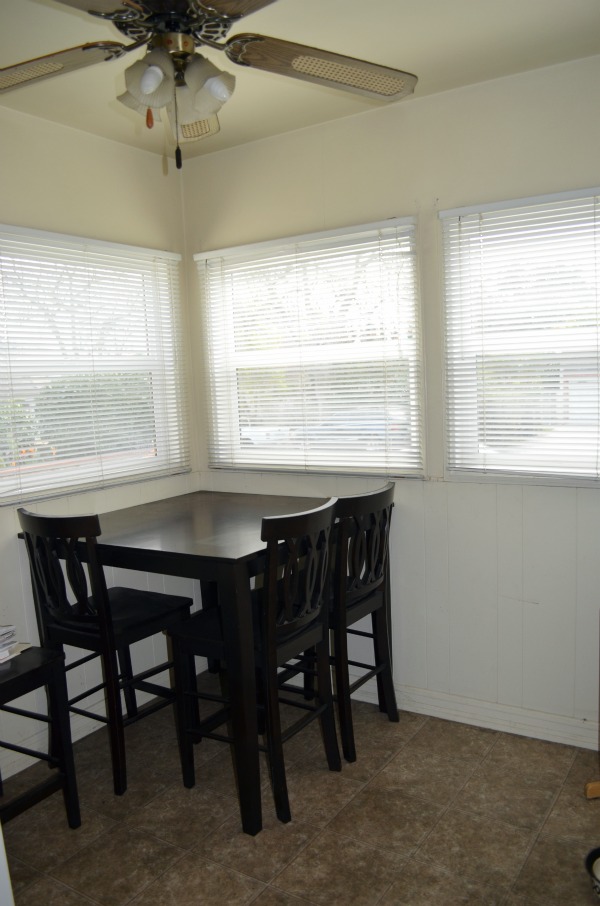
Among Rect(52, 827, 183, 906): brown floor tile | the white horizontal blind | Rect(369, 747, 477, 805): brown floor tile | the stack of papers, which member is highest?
the white horizontal blind

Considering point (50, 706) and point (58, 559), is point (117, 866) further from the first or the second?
point (58, 559)

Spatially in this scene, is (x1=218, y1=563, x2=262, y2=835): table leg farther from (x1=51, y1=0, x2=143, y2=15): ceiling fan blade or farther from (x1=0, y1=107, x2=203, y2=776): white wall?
(x1=51, y1=0, x2=143, y2=15): ceiling fan blade

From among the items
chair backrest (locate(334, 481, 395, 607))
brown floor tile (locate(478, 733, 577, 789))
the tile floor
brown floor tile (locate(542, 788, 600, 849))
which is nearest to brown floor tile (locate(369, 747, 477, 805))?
the tile floor

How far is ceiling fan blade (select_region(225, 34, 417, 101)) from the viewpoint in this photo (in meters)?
1.71

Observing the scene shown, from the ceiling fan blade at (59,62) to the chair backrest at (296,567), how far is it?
132 centimetres

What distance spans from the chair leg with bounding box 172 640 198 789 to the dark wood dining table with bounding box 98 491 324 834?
191mm

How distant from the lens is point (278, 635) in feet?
7.96

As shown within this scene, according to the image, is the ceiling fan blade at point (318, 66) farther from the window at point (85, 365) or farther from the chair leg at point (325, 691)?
the chair leg at point (325, 691)

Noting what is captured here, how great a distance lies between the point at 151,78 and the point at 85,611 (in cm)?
175

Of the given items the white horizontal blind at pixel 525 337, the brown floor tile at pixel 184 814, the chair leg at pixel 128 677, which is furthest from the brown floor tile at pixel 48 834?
the white horizontal blind at pixel 525 337

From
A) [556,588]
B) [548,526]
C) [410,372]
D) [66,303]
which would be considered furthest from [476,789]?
[66,303]

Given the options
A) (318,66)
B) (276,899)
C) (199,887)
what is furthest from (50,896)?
(318,66)

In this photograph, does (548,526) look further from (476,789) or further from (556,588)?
(476,789)

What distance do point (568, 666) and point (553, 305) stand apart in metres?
1.42
